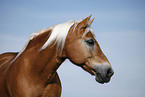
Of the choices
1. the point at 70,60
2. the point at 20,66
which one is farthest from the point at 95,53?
the point at 20,66

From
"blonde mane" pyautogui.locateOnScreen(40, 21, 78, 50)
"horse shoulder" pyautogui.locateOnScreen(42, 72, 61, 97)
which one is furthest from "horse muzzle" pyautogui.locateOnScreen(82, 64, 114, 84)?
"horse shoulder" pyautogui.locateOnScreen(42, 72, 61, 97)

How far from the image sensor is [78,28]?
4.10m

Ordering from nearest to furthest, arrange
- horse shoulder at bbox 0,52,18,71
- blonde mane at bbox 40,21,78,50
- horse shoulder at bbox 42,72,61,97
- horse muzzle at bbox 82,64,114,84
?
1. horse muzzle at bbox 82,64,114,84
2. blonde mane at bbox 40,21,78,50
3. horse shoulder at bbox 42,72,61,97
4. horse shoulder at bbox 0,52,18,71

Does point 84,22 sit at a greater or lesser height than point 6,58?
greater

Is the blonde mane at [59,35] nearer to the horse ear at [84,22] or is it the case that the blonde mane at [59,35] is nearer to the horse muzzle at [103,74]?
the horse ear at [84,22]

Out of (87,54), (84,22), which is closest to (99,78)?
(87,54)

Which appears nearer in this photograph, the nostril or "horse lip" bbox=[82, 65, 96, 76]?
the nostril

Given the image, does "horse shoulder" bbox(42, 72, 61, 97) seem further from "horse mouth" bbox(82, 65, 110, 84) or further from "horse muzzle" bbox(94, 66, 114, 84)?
"horse muzzle" bbox(94, 66, 114, 84)

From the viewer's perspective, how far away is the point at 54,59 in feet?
13.3

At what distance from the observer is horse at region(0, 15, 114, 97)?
394cm

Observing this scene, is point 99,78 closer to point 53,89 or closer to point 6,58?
point 53,89

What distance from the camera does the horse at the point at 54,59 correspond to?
155 inches

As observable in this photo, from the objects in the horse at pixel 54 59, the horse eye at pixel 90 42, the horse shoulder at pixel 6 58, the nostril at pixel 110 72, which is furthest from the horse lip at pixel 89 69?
the horse shoulder at pixel 6 58

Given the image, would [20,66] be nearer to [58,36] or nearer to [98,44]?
[58,36]
